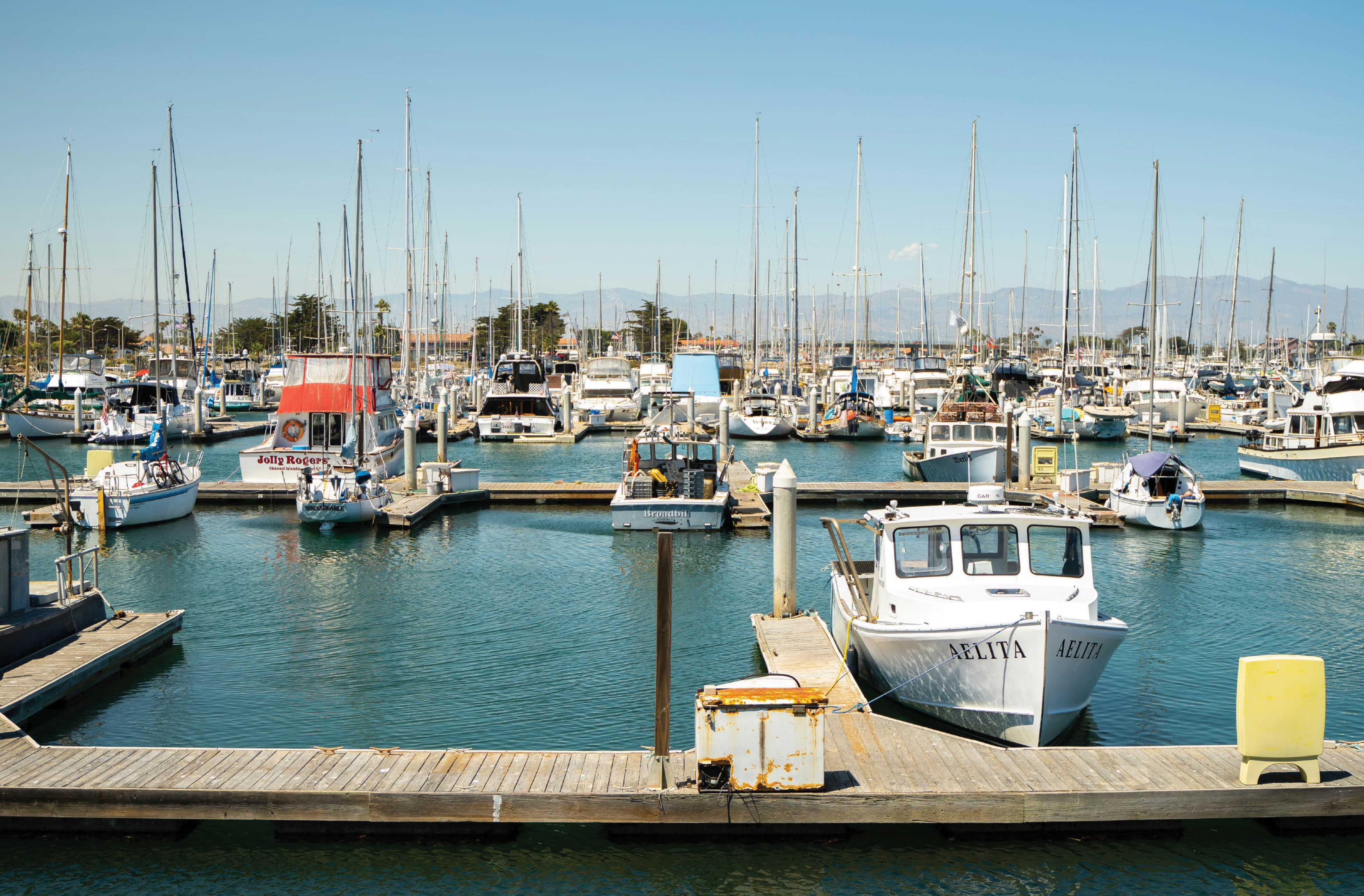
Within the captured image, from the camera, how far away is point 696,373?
69375mm

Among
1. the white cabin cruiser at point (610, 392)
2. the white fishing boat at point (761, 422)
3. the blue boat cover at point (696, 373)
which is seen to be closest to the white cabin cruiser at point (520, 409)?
the white cabin cruiser at point (610, 392)

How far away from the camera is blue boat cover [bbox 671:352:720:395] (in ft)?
226

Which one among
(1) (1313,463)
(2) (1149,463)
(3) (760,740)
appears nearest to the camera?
(3) (760,740)

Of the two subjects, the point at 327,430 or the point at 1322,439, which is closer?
the point at 327,430

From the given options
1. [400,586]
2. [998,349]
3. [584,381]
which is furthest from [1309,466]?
[998,349]

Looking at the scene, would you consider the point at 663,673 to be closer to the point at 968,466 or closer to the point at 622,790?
the point at 622,790

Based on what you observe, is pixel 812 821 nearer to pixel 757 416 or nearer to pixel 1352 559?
pixel 1352 559

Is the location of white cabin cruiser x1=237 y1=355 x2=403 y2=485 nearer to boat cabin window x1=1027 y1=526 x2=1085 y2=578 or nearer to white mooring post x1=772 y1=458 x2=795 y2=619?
white mooring post x1=772 y1=458 x2=795 y2=619

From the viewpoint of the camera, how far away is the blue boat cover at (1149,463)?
3152 cm

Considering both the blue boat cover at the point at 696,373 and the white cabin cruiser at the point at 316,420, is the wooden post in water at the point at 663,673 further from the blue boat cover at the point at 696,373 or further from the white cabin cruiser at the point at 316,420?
the blue boat cover at the point at 696,373

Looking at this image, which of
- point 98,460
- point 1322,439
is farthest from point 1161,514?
point 98,460

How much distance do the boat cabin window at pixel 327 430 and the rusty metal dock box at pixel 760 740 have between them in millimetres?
28443

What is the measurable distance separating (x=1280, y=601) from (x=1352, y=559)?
620cm

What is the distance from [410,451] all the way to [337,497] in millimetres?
5313
